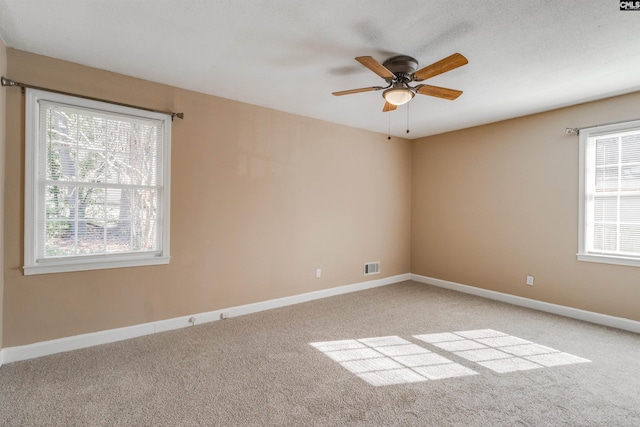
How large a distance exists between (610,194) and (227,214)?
14.6ft

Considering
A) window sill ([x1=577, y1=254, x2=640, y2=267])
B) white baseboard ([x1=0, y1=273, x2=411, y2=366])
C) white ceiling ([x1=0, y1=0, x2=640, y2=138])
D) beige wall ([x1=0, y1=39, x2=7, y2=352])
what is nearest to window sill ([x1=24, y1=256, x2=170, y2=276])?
beige wall ([x1=0, y1=39, x2=7, y2=352])

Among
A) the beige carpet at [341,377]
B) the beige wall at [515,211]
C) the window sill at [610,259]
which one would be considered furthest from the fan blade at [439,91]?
the window sill at [610,259]

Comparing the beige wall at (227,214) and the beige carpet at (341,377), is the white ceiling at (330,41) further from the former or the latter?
the beige carpet at (341,377)

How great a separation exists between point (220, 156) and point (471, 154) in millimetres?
3755

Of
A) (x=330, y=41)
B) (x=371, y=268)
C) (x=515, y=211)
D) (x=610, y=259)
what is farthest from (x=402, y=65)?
(x=371, y=268)

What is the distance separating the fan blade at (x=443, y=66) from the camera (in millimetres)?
2160

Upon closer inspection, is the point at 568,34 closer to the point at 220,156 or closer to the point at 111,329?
the point at 220,156

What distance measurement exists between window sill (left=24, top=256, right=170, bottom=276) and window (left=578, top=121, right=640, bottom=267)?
486cm

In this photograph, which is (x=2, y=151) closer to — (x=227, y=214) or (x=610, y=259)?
(x=227, y=214)

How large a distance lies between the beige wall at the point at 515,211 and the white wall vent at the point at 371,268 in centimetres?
89

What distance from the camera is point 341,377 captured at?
244 cm

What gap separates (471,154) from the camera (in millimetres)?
4949

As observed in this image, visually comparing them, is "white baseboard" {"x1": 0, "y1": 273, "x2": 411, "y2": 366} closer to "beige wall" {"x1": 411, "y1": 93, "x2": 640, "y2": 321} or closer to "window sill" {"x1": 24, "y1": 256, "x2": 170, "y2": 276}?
"window sill" {"x1": 24, "y1": 256, "x2": 170, "y2": 276}

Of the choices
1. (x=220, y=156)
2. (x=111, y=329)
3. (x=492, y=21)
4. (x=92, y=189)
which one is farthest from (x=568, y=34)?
(x=111, y=329)
